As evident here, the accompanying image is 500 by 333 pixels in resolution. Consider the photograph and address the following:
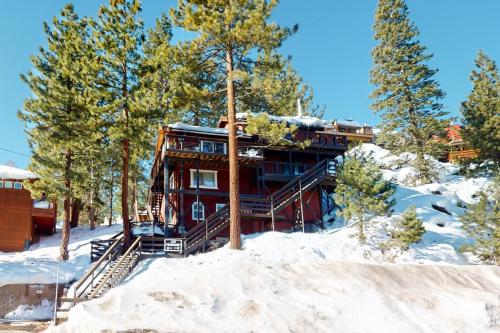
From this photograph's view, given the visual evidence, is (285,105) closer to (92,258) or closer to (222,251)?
(222,251)

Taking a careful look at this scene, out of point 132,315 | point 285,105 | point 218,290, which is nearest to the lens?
point 132,315

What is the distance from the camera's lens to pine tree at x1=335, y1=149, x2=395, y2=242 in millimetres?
21156

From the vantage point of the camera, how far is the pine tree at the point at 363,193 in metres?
21.2

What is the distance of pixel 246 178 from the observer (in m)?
29.4

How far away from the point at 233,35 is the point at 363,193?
32.6 ft

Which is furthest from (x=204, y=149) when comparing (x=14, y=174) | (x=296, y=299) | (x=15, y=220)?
(x=15, y=220)

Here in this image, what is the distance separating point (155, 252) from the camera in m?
21.1

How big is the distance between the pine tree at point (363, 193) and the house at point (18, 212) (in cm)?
2257

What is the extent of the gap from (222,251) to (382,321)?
29.3ft

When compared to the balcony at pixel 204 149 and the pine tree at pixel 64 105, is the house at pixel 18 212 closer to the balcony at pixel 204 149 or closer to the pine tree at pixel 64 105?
the pine tree at pixel 64 105

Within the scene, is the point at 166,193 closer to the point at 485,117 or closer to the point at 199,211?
the point at 199,211

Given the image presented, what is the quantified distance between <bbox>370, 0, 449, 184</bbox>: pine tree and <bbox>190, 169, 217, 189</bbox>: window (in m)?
15.4

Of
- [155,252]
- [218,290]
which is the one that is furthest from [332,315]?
[155,252]

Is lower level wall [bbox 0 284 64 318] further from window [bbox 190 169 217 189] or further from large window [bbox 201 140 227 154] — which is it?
large window [bbox 201 140 227 154]
